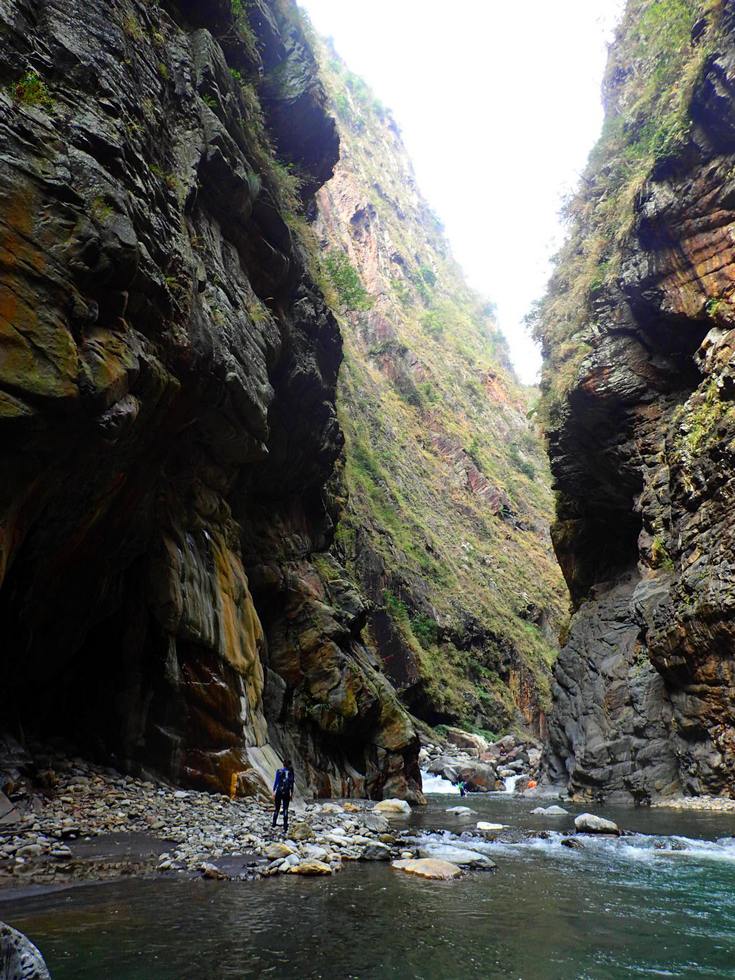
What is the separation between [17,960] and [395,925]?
440 centimetres

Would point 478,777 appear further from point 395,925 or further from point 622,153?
point 622,153

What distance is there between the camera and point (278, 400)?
21.1m

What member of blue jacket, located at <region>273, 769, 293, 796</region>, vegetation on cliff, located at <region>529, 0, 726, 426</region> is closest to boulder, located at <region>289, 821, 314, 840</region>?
blue jacket, located at <region>273, 769, 293, 796</region>

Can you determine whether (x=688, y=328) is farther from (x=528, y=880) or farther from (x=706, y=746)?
(x=528, y=880)

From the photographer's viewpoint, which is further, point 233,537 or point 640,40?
point 640,40

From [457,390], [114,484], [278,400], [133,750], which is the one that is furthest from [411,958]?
[457,390]

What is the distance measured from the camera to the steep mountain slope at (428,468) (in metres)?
45.7

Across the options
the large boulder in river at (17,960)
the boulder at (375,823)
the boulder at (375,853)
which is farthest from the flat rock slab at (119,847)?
the large boulder in river at (17,960)

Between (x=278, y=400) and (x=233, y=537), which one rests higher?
(x=278, y=400)

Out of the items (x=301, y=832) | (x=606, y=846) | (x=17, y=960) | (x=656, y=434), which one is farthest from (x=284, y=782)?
(x=656, y=434)

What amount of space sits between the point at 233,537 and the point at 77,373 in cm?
1060

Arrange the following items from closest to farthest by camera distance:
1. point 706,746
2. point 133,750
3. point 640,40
A: point 133,750, point 706,746, point 640,40

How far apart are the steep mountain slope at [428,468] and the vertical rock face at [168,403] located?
27.1ft

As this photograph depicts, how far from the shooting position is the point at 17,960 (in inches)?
134
